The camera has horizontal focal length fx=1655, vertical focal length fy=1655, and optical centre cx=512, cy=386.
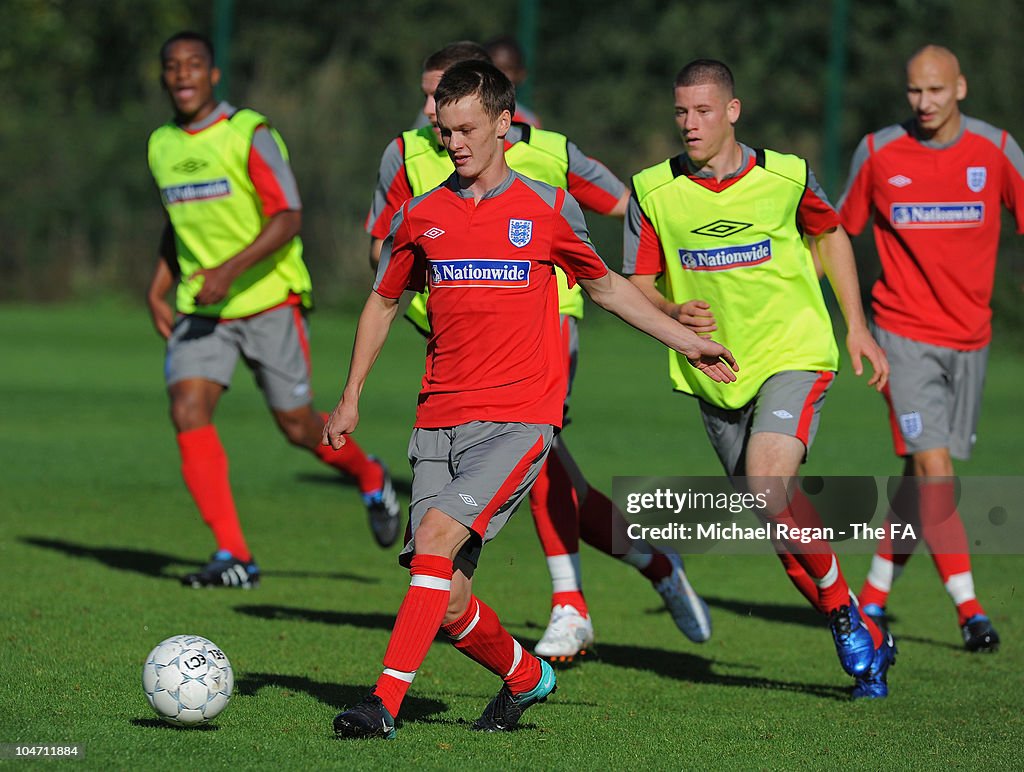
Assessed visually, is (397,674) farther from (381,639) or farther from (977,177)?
(977,177)

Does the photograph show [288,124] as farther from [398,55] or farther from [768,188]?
[768,188]

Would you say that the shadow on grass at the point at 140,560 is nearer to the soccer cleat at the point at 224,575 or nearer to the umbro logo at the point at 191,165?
the soccer cleat at the point at 224,575

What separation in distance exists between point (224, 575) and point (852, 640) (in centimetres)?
324

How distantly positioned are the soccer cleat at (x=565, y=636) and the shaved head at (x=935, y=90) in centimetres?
278

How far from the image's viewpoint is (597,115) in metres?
36.6

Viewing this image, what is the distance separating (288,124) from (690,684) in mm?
23704

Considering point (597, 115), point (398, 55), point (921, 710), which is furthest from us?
point (398, 55)

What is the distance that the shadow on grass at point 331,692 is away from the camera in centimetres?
567

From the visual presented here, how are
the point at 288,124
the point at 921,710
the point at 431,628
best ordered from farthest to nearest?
the point at 288,124 < the point at 921,710 < the point at 431,628

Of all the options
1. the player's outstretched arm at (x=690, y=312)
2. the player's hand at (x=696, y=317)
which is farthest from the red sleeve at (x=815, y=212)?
the player's hand at (x=696, y=317)

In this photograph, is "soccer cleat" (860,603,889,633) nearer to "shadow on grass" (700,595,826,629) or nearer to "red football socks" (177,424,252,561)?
"shadow on grass" (700,595,826,629)

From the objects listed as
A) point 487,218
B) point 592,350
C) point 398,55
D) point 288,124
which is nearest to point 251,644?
point 487,218

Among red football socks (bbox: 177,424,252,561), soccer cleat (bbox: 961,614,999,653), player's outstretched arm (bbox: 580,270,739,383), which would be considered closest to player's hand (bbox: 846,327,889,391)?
player's outstretched arm (bbox: 580,270,739,383)

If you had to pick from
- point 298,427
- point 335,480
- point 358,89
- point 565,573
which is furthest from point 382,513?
point 358,89
